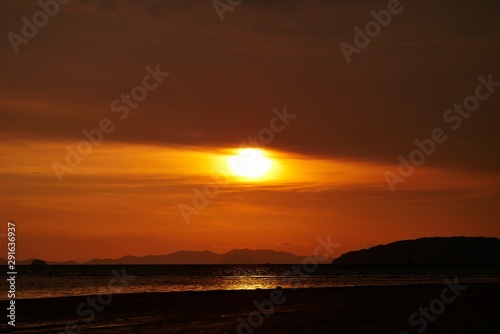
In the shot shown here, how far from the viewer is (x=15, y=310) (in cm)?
3897

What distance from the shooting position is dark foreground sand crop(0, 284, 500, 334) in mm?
28358

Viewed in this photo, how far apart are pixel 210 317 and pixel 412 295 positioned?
17.8 metres

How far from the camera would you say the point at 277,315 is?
3347 centimetres

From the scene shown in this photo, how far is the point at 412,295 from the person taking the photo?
4541cm

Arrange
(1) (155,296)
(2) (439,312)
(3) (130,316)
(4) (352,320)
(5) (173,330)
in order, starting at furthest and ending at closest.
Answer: (1) (155,296) < (3) (130,316) < (2) (439,312) < (4) (352,320) < (5) (173,330)

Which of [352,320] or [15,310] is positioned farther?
[15,310]

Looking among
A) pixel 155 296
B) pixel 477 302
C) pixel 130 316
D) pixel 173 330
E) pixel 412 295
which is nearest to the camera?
pixel 173 330

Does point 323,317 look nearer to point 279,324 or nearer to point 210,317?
point 279,324

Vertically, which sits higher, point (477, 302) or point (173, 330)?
point (477, 302)

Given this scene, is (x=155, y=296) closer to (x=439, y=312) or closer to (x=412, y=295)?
(x=412, y=295)

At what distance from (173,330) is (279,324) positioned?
4848mm

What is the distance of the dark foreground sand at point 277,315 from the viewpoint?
28.4 m

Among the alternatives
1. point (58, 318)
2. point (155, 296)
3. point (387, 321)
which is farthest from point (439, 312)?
point (155, 296)

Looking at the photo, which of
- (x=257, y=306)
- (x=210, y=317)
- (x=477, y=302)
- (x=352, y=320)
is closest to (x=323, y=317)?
(x=352, y=320)
